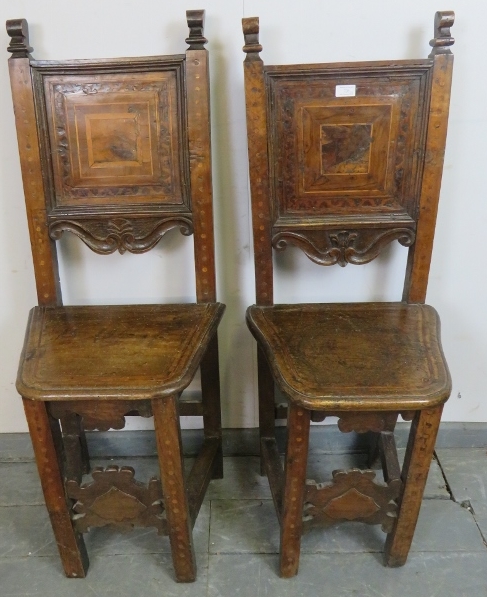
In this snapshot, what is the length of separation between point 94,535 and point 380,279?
1.17 metres

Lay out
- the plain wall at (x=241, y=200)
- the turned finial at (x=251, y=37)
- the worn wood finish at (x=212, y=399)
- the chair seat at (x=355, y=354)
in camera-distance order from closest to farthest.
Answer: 1. the chair seat at (x=355, y=354)
2. the turned finial at (x=251, y=37)
3. the plain wall at (x=241, y=200)
4. the worn wood finish at (x=212, y=399)

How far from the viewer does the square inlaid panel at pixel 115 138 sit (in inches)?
57.8

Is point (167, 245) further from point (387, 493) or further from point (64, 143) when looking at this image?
point (387, 493)

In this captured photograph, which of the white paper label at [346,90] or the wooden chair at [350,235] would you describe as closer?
the wooden chair at [350,235]

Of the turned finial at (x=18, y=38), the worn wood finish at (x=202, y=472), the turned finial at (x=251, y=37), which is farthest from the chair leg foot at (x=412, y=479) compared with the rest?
the turned finial at (x=18, y=38)

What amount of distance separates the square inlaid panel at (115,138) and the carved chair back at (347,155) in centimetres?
23

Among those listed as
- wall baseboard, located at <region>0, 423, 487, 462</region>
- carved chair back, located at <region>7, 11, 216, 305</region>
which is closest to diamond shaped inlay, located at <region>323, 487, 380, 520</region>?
wall baseboard, located at <region>0, 423, 487, 462</region>

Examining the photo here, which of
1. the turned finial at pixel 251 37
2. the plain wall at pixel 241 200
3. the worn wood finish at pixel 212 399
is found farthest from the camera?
the worn wood finish at pixel 212 399

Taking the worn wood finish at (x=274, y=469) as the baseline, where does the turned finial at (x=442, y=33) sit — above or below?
above

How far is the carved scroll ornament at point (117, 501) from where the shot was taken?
1387mm

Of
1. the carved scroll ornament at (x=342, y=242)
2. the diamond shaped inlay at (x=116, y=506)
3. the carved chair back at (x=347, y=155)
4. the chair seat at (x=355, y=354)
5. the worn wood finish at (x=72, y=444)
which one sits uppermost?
the carved chair back at (x=347, y=155)

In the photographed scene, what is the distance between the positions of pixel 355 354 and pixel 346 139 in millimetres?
574

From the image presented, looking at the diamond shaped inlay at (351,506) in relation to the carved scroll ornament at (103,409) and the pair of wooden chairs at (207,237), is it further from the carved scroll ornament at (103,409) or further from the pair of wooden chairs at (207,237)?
the carved scroll ornament at (103,409)

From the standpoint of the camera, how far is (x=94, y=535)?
167 cm
